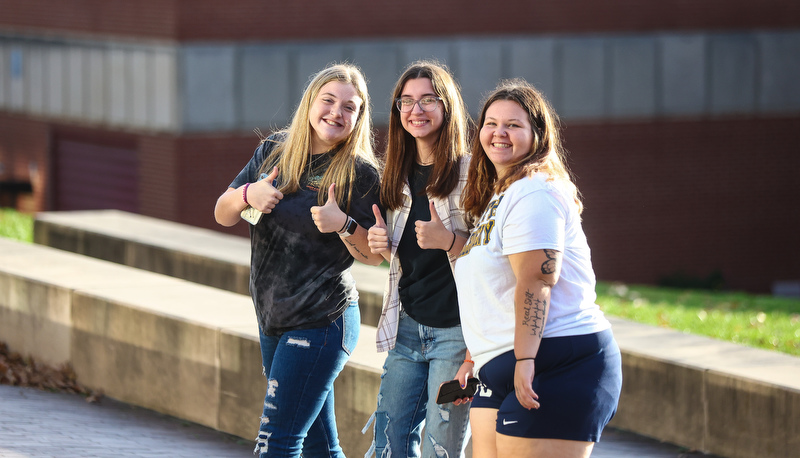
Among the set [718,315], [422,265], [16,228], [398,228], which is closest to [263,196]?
[398,228]

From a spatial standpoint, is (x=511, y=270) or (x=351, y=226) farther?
(x=351, y=226)

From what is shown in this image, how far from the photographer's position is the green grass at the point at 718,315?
904cm

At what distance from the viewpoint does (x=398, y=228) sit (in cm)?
414

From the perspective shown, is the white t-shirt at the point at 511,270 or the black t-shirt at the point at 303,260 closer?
the white t-shirt at the point at 511,270

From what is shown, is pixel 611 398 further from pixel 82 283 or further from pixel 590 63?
pixel 590 63

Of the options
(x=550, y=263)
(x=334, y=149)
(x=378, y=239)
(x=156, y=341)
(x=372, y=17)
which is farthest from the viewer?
(x=372, y=17)

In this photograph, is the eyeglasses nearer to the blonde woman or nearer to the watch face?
the blonde woman

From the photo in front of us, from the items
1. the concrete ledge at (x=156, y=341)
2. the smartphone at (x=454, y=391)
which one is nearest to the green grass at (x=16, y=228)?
the concrete ledge at (x=156, y=341)

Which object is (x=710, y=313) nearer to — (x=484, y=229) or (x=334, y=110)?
(x=334, y=110)

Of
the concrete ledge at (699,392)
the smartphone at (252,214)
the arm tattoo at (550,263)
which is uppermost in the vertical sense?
the smartphone at (252,214)

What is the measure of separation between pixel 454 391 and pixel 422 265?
0.49 meters

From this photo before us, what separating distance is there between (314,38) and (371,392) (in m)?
Answer: 13.6

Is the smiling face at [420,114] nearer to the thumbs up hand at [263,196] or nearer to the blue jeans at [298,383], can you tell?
the thumbs up hand at [263,196]

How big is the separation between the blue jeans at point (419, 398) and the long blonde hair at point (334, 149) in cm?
57
